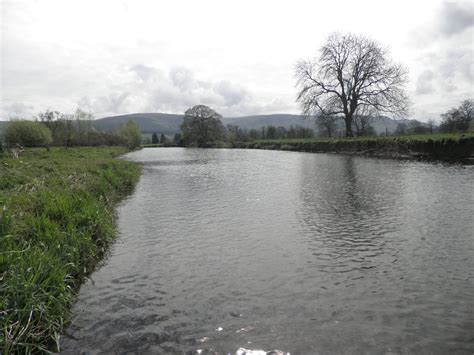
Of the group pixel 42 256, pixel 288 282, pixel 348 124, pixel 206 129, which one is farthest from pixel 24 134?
pixel 206 129

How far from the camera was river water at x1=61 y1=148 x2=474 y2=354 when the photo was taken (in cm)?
481

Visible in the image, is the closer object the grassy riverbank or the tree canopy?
the grassy riverbank

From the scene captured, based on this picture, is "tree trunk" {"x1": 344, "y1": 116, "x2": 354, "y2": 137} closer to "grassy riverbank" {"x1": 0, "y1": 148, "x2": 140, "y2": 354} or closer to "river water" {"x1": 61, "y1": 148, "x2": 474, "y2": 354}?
"river water" {"x1": 61, "y1": 148, "x2": 474, "y2": 354}

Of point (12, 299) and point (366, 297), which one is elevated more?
point (12, 299)

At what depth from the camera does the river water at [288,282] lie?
15.8 ft

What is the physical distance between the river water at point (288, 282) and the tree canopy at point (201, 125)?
89.6 metres

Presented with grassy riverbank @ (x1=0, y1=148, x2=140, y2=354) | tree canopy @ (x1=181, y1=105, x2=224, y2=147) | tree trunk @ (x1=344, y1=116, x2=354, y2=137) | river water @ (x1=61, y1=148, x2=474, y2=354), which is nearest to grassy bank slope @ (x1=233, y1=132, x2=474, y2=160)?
tree trunk @ (x1=344, y1=116, x2=354, y2=137)

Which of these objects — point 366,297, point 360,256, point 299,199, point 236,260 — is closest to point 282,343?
point 366,297

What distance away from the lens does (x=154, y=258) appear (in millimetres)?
8148

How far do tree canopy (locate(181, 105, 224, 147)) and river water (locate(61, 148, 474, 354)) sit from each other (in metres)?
89.6

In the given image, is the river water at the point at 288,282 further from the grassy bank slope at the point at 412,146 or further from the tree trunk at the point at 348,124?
the tree trunk at the point at 348,124

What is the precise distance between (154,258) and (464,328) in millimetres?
6437

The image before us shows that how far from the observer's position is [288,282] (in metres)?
6.65

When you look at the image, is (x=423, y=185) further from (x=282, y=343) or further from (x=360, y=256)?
(x=282, y=343)
